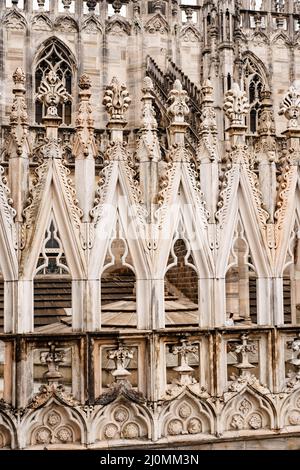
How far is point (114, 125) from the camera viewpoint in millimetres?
5879

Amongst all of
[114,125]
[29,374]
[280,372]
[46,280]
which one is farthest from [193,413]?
[46,280]

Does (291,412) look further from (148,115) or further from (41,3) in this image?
(41,3)

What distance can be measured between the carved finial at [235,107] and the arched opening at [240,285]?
106 cm

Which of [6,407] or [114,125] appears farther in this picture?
[114,125]

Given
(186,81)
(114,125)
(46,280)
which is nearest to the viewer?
(114,125)

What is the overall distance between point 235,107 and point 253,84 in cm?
2394

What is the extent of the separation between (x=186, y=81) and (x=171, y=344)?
18932 mm

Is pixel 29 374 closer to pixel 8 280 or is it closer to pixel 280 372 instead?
pixel 8 280

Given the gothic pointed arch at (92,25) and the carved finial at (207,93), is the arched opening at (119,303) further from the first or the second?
the gothic pointed arch at (92,25)

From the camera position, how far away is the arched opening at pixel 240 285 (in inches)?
248

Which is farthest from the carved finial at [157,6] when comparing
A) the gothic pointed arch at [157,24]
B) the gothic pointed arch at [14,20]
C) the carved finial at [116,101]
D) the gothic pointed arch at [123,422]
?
the gothic pointed arch at [123,422]

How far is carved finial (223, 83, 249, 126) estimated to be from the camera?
20.6 feet

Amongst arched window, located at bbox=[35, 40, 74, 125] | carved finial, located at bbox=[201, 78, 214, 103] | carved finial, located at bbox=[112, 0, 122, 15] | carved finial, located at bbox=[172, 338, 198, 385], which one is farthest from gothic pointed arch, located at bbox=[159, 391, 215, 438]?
carved finial, located at bbox=[112, 0, 122, 15]

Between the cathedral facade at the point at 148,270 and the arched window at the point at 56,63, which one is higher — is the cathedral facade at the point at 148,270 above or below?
below
